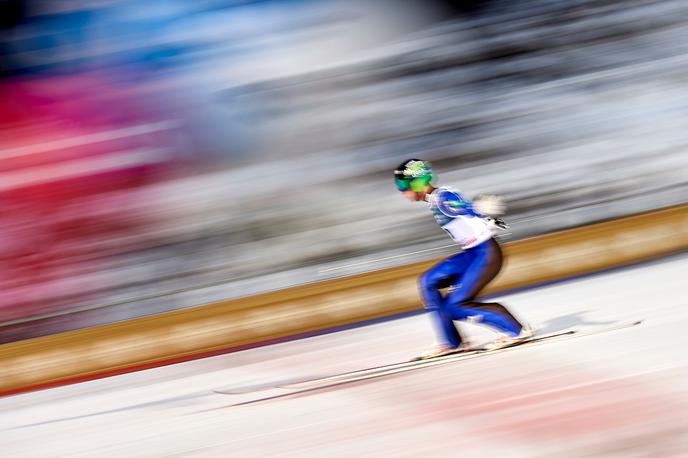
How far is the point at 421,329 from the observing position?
4.43 metres

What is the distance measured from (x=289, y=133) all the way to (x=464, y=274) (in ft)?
10.9

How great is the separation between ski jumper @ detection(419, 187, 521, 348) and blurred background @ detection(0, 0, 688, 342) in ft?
7.47

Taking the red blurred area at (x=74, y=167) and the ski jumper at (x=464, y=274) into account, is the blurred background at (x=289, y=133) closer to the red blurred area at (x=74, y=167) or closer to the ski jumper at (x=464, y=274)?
the red blurred area at (x=74, y=167)

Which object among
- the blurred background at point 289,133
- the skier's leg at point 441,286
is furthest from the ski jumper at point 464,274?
the blurred background at point 289,133

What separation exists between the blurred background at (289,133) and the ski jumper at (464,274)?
7.47 feet

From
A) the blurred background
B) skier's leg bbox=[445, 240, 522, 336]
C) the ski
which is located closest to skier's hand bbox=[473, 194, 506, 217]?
skier's leg bbox=[445, 240, 522, 336]

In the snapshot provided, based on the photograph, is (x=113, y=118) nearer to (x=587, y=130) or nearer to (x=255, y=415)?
(x=587, y=130)

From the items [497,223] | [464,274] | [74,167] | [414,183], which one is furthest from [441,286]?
[74,167]

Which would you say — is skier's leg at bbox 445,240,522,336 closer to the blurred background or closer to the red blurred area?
the blurred background

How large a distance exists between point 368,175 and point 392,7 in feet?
4.74

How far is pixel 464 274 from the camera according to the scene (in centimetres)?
335

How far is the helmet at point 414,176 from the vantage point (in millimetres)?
3275

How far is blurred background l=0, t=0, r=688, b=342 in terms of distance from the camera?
233 inches

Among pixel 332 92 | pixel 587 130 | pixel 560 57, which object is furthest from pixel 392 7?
pixel 587 130
